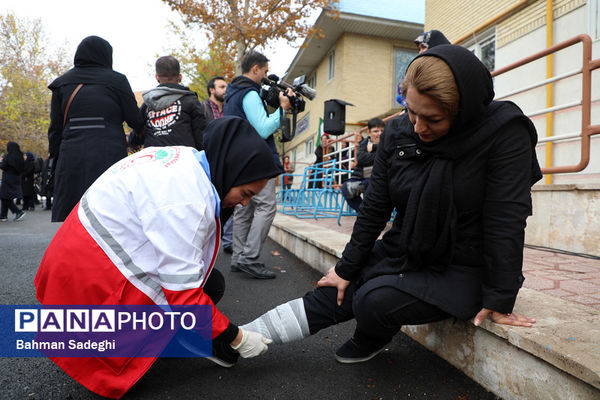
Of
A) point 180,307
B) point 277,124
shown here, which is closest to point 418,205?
point 180,307

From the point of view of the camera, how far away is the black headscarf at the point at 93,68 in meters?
2.69

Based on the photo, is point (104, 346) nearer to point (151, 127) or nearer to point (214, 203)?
point (214, 203)

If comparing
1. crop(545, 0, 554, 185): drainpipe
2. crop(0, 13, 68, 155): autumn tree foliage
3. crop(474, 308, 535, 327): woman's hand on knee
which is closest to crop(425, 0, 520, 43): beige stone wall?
crop(545, 0, 554, 185): drainpipe

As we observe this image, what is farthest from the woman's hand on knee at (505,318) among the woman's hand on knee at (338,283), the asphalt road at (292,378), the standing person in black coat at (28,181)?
the standing person in black coat at (28,181)

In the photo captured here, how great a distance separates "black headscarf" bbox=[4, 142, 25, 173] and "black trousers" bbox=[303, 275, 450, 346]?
972 cm

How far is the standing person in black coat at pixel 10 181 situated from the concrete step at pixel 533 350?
961cm

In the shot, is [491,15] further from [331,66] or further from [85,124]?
[331,66]

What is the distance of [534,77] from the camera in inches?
228

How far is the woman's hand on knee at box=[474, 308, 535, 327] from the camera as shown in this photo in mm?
1396

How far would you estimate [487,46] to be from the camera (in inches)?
288

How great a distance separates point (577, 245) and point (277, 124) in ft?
8.84

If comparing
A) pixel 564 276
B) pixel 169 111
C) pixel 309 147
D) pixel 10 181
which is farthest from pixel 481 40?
pixel 309 147

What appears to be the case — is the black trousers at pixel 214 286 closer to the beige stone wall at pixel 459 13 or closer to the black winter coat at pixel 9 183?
the beige stone wall at pixel 459 13

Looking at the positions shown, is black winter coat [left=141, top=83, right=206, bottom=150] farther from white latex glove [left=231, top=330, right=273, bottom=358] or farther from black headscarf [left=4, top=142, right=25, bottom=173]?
black headscarf [left=4, top=142, right=25, bottom=173]
